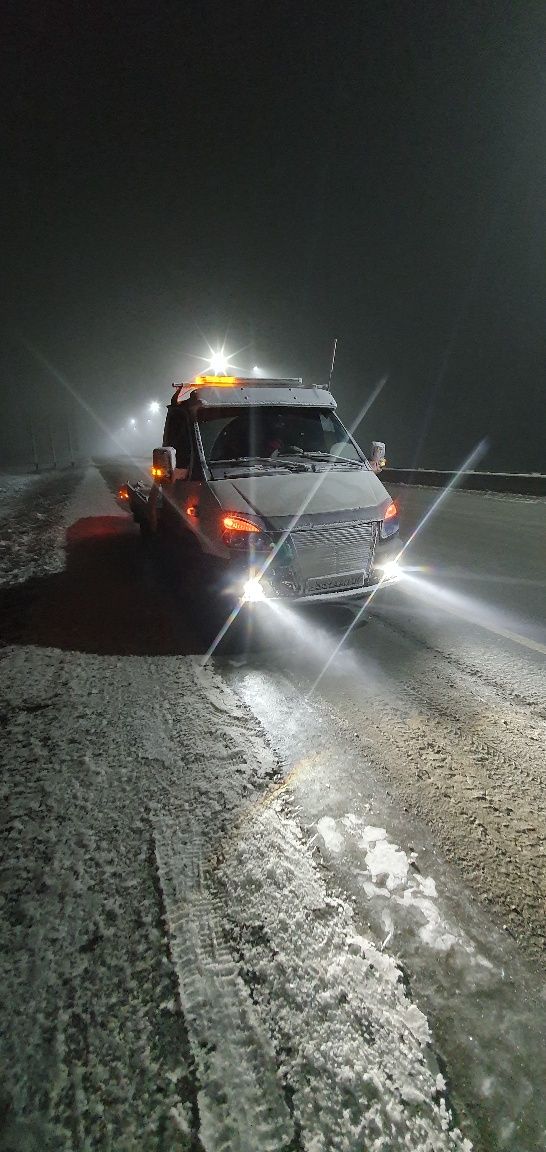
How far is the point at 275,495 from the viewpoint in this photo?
416 centimetres

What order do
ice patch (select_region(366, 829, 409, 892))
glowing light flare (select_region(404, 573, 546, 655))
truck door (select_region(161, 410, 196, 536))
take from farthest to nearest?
truck door (select_region(161, 410, 196, 536)), glowing light flare (select_region(404, 573, 546, 655)), ice patch (select_region(366, 829, 409, 892))

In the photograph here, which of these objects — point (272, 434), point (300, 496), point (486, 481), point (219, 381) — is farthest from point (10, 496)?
point (486, 481)

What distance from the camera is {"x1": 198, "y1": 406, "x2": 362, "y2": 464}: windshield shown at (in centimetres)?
491

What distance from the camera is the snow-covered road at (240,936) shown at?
1.32m

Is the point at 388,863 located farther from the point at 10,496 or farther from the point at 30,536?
the point at 10,496

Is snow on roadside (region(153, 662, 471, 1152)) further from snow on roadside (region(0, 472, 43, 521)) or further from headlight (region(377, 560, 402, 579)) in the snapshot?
snow on roadside (region(0, 472, 43, 521))

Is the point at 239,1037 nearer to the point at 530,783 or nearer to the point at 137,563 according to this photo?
the point at 530,783

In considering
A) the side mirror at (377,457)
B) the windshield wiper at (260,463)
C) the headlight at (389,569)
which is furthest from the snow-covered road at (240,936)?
the side mirror at (377,457)

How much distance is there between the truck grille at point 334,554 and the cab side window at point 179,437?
5.60 feet

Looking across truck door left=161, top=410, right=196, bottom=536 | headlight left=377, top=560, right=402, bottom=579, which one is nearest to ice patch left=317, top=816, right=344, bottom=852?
headlight left=377, top=560, right=402, bottom=579

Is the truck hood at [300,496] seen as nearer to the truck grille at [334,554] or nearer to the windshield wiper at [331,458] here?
the truck grille at [334,554]

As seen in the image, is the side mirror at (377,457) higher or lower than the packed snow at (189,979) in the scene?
higher

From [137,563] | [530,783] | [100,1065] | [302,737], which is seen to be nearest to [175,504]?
[137,563]

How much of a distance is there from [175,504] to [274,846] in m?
3.82
